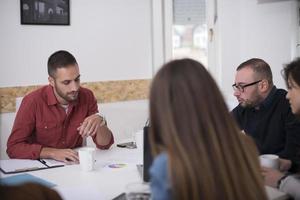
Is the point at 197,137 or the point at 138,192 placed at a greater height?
the point at 197,137

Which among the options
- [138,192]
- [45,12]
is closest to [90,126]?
[138,192]

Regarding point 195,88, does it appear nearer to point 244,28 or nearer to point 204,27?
point 244,28

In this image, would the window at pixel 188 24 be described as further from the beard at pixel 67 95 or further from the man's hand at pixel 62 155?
the man's hand at pixel 62 155

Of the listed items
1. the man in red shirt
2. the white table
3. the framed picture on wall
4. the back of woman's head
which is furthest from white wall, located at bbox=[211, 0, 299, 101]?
the back of woman's head

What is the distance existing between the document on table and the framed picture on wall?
173 centimetres

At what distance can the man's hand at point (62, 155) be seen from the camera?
6.81ft

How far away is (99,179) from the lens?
1783 mm

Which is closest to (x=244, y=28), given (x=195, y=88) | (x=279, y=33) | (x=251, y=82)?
(x=279, y=33)

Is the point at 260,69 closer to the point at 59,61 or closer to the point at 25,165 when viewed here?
the point at 59,61

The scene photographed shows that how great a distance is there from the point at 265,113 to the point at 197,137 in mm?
1497

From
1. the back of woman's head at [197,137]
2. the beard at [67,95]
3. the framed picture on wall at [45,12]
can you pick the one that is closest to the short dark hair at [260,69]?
the beard at [67,95]

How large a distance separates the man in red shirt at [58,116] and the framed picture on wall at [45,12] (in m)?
1.13

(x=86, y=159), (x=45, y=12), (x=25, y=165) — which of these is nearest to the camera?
(x=86, y=159)

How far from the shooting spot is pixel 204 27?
440 centimetres
